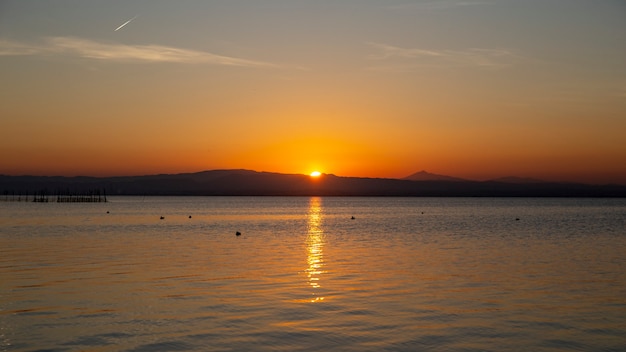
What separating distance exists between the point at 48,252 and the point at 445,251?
28.4m

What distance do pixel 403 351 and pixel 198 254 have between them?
2798cm

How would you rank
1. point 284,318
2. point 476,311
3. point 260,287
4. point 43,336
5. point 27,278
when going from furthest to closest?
point 27,278, point 260,287, point 476,311, point 284,318, point 43,336

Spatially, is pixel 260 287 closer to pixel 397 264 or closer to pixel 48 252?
pixel 397 264

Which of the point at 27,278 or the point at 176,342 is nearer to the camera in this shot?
the point at 176,342

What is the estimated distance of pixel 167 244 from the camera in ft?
169

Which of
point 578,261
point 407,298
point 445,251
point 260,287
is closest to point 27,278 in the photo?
point 260,287

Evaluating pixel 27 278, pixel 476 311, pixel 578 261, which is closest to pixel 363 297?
pixel 476 311

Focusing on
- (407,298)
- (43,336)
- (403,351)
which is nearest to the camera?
(403,351)

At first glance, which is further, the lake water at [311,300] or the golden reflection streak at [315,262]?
the golden reflection streak at [315,262]

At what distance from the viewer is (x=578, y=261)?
127 ft

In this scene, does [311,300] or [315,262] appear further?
[315,262]

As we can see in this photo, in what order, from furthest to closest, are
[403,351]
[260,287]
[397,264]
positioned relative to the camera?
[397,264]
[260,287]
[403,351]

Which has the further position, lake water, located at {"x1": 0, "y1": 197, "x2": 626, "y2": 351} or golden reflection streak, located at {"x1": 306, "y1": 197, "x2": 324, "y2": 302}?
golden reflection streak, located at {"x1": 306, "y1": 197, "x2": 324, "y2": 302}

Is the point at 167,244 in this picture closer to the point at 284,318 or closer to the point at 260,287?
the point at 260,287
